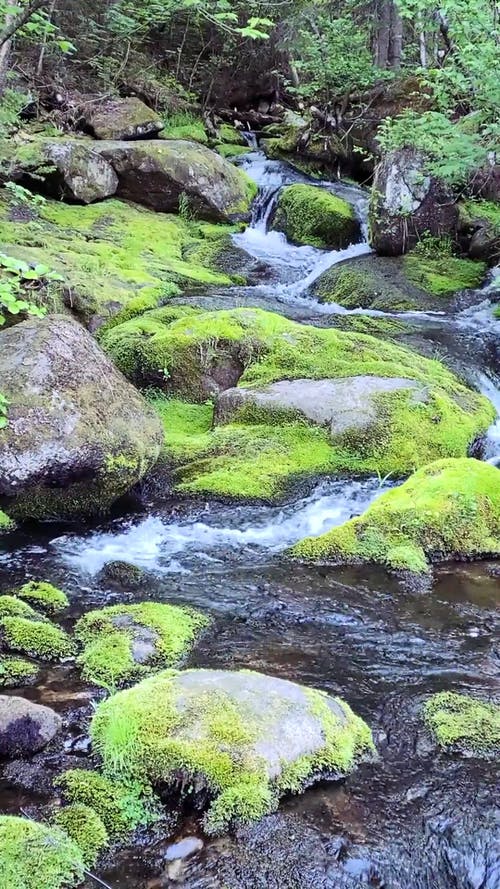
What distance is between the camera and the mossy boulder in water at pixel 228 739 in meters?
3.01

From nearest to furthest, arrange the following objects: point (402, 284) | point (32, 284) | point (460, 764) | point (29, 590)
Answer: point (460, 764) < point (29, 590) < point (32, 284) < point (402, 284)

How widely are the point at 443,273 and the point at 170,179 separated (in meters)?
6.56

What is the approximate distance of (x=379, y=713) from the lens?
3725 millimetres

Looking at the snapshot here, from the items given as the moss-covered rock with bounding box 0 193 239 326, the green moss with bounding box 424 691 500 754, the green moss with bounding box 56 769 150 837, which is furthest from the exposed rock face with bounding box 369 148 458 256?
the green moss with bounding box 56 769 150 837

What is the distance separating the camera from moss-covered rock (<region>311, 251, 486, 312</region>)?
12023mm

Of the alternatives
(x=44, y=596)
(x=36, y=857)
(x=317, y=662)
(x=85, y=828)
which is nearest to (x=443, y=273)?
(x=317, y=662)

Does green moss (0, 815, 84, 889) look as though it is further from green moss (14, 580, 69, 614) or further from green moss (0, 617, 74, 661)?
green moss (14, 580, 69, 614)

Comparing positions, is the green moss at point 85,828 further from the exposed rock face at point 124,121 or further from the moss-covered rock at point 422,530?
the exposed rock face at point 124,121

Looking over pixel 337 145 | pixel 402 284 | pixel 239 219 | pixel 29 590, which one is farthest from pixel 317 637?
pixel 337 145

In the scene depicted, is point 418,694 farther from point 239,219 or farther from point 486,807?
point 239,219

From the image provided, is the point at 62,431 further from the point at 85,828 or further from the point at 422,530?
the point at 85,828

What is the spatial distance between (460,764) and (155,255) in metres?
11.3

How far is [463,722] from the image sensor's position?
142 inches

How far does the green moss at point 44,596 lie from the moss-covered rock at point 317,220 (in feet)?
37.8
